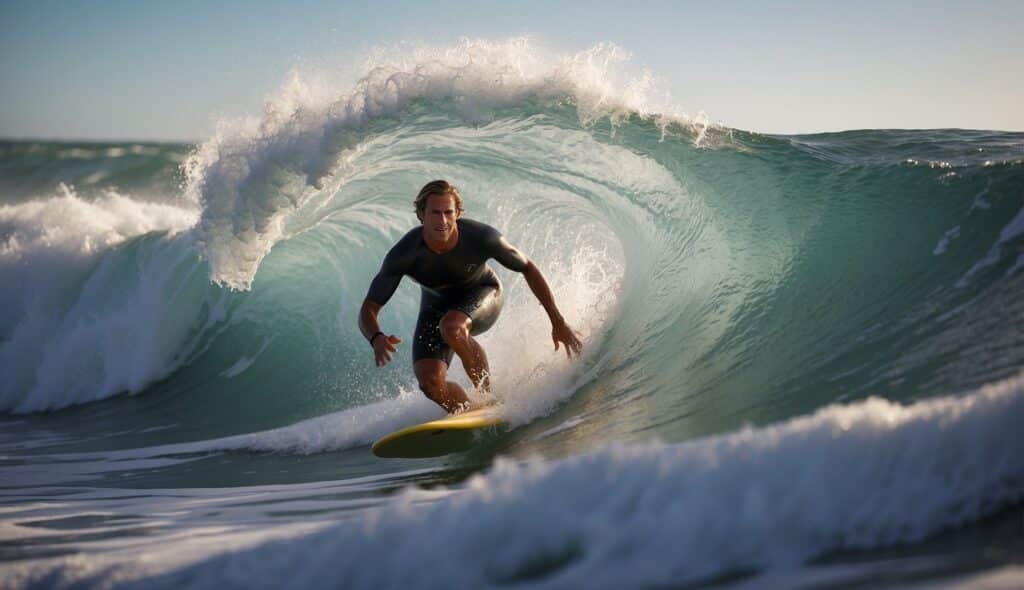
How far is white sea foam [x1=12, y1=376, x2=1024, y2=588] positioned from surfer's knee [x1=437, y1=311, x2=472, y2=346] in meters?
1.94

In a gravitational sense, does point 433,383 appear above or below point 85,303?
below

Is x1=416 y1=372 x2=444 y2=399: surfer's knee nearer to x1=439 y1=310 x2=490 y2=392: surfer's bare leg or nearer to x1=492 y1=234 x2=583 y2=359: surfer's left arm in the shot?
x1=439 y1=310 x2=490 y2=392: surfer's bare leg

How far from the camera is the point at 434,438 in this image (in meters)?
4.51

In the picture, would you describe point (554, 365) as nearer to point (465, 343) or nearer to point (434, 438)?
point (465, 343)

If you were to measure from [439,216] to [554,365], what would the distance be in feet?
4.64

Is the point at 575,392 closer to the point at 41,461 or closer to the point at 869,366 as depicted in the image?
the point at 869,366

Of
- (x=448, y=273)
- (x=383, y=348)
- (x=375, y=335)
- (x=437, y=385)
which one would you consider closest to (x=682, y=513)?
(x=383, y=348)

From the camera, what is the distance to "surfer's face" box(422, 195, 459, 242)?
472 centimetres

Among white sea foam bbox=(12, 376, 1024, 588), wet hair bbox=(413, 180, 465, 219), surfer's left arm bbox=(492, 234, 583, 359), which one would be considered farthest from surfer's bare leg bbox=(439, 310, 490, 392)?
white sea foam bbox=(12, 376, 1024, 588)

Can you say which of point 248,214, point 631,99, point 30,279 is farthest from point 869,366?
point 30,279

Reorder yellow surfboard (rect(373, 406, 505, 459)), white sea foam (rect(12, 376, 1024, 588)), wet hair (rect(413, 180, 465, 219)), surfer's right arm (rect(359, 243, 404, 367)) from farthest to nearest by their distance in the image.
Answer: wet hair (rect(413, 180, 465, 219)) < surfer's right arm (rect(359, 243, 404, 367)) < yellow surfboard (rect(373, 406, 505, 459)) < white sea foam (rect(12, 376, 1024, 588))

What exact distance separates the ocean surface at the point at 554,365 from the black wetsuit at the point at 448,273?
0.55 meters

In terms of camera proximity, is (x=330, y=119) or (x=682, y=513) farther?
(x=330, y=119)

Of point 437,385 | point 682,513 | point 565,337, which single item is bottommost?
point 682,513
